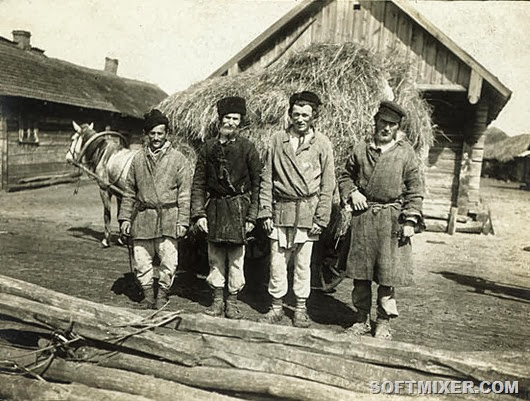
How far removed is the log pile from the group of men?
1.04 m

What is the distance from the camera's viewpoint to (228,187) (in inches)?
160

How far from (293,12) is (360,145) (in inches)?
268

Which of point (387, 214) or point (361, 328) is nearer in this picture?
point (387, 214)

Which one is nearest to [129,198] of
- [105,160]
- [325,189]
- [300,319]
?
[325,189]

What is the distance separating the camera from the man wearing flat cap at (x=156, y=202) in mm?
4172

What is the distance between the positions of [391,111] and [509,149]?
1366 inches

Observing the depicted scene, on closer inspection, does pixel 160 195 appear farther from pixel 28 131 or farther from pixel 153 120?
pixel 28 131

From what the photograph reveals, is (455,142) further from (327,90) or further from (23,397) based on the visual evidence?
(23,397)

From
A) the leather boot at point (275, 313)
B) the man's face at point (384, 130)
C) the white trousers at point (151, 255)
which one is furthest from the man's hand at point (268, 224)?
the man's face at point (384, 130)

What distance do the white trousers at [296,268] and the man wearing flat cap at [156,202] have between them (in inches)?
34.8

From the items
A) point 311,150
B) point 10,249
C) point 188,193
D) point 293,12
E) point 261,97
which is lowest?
point 10,249

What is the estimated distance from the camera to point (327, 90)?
508 cm

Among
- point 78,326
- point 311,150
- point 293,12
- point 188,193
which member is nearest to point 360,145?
point 311,150

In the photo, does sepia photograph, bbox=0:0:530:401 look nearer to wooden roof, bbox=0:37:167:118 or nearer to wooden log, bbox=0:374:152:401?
wooden log, bbox=0:374:152:401
